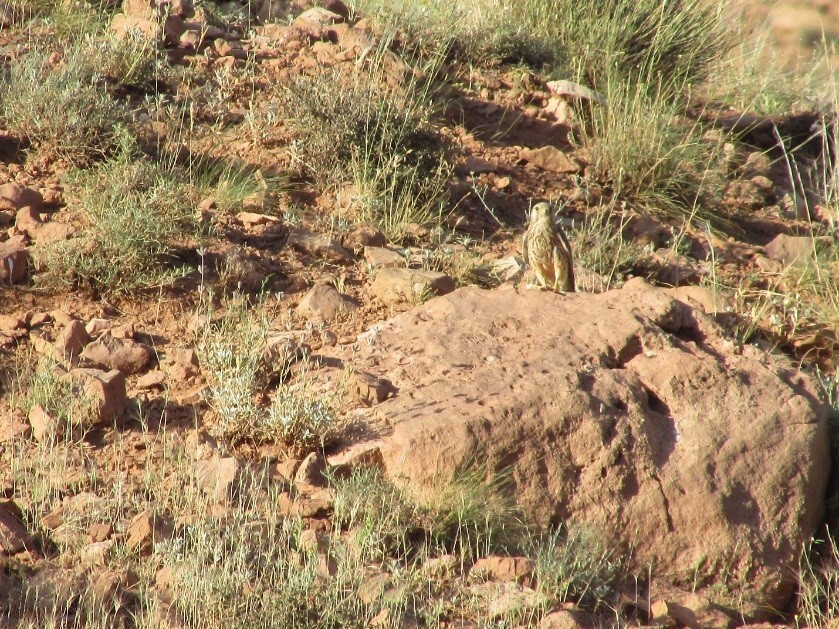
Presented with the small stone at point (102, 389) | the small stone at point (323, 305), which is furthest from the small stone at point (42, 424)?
the small stone at point (323, 305)

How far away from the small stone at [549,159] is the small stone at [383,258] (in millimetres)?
1845

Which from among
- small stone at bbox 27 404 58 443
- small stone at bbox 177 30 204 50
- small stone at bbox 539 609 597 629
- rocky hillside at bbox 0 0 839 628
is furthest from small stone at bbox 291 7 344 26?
small stone at bbox 539 609 597 629

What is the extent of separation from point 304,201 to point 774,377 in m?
2.98

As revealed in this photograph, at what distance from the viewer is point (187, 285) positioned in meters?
5.40

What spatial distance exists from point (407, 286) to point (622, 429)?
157cm

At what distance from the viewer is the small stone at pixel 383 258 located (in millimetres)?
5805

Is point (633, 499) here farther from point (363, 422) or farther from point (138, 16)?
point (138, 16)

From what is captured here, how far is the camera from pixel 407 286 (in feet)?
18.0

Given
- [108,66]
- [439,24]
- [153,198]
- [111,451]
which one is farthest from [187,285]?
[439,24]

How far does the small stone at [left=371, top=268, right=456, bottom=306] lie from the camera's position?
5.48m

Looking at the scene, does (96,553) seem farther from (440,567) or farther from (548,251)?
(548,251)

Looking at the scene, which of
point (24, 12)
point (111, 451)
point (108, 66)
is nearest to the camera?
point (111, 451)

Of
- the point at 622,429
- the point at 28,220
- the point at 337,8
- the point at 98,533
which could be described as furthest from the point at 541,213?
the point at 337,8

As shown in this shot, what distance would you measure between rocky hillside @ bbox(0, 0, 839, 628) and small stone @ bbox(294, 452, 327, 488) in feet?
0.03
